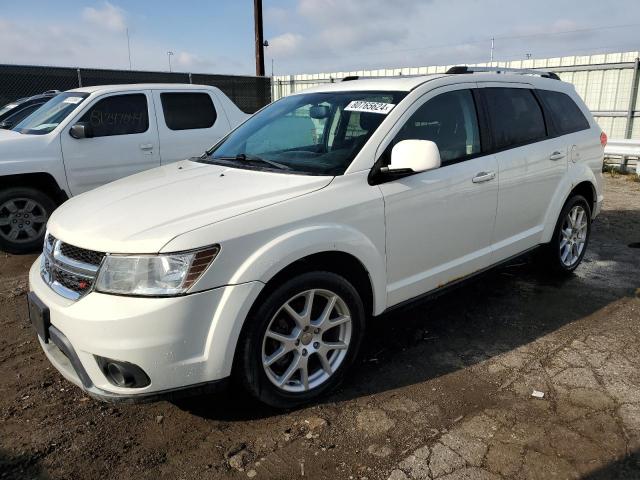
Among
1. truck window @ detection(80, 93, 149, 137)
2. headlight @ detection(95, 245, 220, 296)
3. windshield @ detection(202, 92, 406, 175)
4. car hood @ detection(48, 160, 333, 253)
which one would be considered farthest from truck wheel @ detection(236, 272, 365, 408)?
truck window @ detection(80, 93, 149, 137)

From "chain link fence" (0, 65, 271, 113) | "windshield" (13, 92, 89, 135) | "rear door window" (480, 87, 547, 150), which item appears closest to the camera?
"rear door window" (480, 87, 547, 150)

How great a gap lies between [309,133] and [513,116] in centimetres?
167

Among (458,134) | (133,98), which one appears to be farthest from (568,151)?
(133,98)

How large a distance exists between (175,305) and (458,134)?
90.9 inches

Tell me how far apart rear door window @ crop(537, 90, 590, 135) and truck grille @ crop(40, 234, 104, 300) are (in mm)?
3814

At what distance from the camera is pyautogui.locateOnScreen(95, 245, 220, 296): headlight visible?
92.8 inches

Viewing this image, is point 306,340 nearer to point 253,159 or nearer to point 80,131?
point 253,159

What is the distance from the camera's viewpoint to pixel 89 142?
6.21 metres

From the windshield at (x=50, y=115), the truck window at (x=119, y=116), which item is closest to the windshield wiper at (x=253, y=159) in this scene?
the truck window at (x=119, y=116)

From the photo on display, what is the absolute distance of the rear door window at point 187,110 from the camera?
693 centimetres

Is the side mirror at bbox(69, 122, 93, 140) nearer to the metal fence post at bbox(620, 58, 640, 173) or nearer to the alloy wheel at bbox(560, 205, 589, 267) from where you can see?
the alloy wheel at bbox(560, 205, 589, 267)

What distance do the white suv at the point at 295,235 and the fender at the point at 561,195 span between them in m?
0.05

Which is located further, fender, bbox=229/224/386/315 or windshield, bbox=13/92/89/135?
windshield, bbox=13/92/89/135

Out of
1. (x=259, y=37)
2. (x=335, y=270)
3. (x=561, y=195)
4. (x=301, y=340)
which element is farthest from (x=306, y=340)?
(x=259, y=37)
